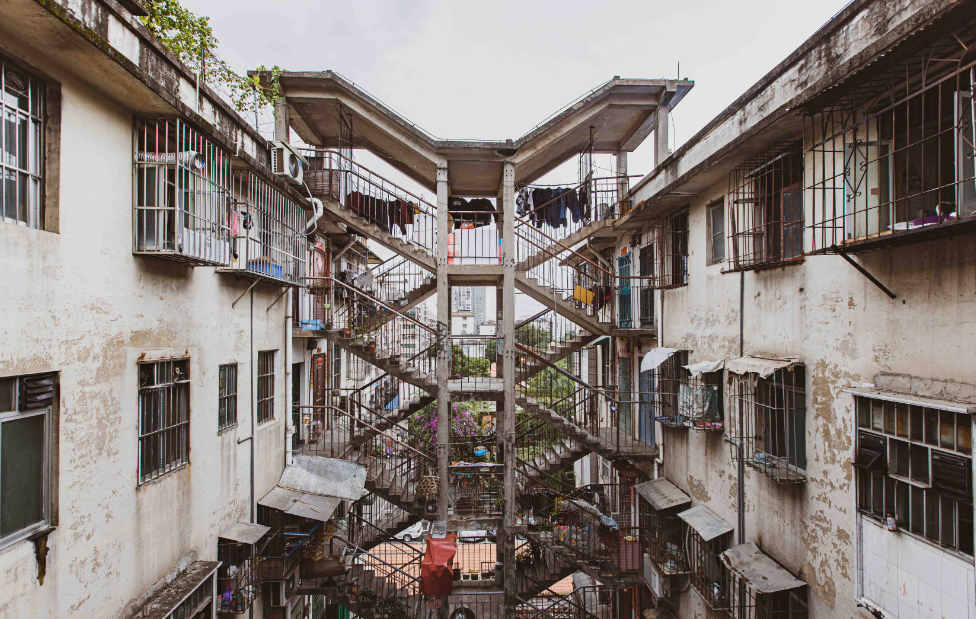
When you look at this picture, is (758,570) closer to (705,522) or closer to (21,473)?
(705,522)

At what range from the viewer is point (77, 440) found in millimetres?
5453

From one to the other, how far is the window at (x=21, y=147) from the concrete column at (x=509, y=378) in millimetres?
8941

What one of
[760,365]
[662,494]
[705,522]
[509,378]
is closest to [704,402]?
[705,522]

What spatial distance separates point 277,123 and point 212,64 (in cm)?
221

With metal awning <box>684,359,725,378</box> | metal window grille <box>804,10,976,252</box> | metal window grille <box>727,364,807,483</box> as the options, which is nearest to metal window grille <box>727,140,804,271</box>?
metal window grille <box>804,10,976,252</box>

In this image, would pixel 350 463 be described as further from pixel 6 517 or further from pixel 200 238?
pixel 6 517

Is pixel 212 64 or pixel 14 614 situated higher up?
pixel 212 64

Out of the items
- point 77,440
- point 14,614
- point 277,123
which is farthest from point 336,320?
point 14,614

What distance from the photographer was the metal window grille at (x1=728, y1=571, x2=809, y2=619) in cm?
721

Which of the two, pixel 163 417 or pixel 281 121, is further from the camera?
pixel 281 121

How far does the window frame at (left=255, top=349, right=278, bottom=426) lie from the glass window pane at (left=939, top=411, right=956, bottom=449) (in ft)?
34.2

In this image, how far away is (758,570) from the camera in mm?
7484

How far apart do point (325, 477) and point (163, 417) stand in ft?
15.8

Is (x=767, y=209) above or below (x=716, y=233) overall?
above
